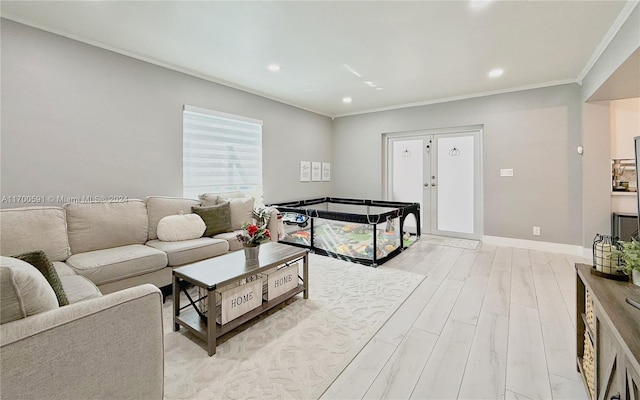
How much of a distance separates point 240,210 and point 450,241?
12.0 feet

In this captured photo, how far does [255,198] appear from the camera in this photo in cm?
373

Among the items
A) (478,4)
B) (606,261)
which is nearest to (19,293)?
(606,261)

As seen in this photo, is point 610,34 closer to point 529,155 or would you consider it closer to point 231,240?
point 529,155

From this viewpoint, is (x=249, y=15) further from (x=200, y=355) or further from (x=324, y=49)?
(x=200, y=355)

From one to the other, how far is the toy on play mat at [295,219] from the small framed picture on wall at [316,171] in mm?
1636

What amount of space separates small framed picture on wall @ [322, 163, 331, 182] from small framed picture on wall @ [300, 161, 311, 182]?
1.75ft

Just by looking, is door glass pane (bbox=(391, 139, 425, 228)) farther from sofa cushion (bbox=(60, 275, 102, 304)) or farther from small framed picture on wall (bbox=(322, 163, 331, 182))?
sofa cushion (bbox=(60, 275, 102, 304))

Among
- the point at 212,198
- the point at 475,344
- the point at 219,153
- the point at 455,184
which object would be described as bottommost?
the point at 475,344

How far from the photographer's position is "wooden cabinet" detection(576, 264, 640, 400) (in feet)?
3.05

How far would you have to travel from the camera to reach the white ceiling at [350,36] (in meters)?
2.36

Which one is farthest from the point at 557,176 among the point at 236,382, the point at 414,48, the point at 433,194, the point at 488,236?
the point at 236,382

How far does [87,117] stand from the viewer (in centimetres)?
294

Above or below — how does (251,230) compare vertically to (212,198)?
below

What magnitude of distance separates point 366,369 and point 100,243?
8.61ft
